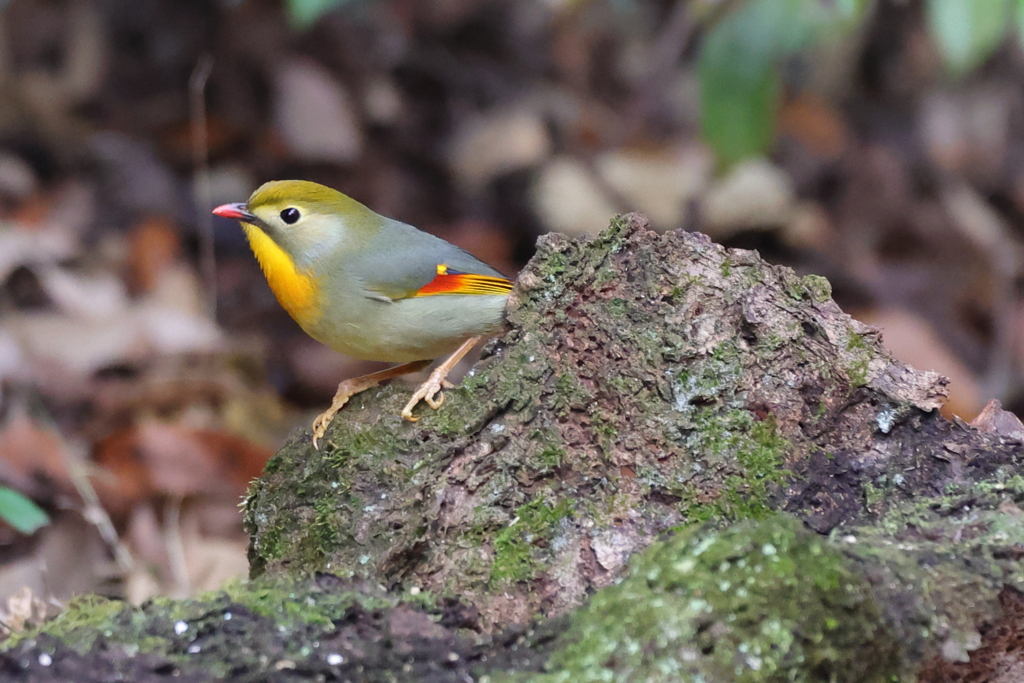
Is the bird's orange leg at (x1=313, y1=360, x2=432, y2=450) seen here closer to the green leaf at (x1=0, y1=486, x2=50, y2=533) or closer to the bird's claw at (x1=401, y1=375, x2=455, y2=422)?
the bird's claw at (x1=401, y1=375, x2=455, y2=422)

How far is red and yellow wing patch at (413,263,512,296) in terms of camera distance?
11.5 feet

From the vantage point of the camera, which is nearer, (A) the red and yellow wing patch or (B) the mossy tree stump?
(B) the mossy tree stump

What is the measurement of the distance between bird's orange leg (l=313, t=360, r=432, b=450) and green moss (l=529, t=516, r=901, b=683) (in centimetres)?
102

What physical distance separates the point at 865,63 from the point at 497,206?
4042mm

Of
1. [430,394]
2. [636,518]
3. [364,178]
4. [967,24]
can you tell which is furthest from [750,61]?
[364,178]

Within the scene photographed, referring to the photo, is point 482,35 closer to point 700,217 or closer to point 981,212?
point 700,217

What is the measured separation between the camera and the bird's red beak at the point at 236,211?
3.60 m

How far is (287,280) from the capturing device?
11.7 ft

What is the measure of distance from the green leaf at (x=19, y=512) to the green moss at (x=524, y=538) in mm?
1441

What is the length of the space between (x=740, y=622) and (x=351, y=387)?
1723 mm

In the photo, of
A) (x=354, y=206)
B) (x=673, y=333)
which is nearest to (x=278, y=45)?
(x=354, y=206)

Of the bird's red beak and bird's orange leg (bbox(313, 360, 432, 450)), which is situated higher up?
the bird's red beak

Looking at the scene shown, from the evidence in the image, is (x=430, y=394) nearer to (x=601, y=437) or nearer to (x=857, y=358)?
(x=601, y=437)

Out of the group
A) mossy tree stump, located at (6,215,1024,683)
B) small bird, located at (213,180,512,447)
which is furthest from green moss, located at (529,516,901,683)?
small bird, located at (213,180,512,447)
